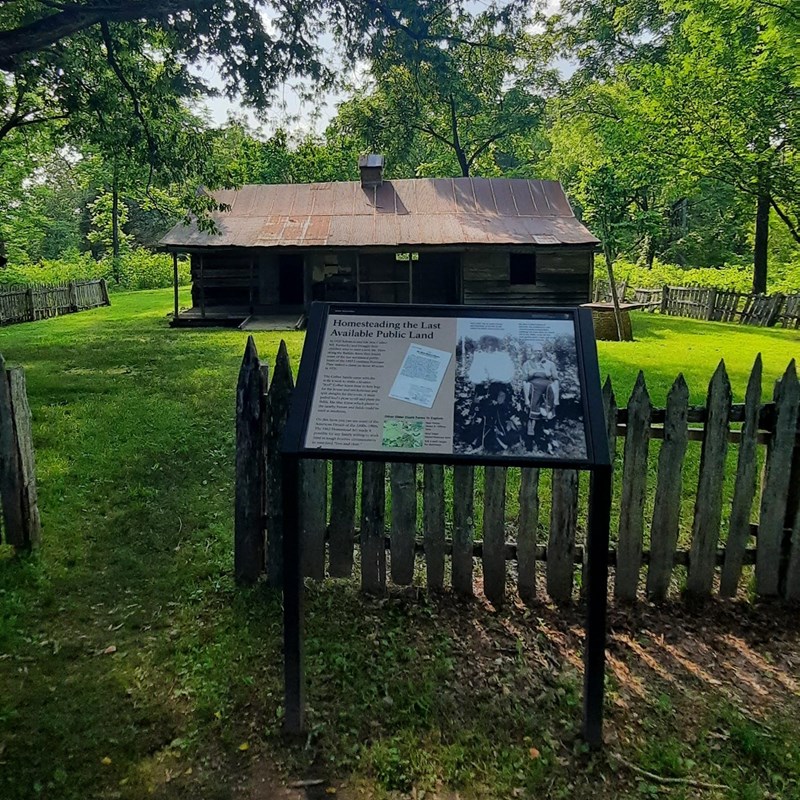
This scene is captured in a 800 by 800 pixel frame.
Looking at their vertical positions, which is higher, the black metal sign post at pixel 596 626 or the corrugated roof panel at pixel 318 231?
the corrugated roof panel at pixel 318 231

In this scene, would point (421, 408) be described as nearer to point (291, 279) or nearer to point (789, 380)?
point (789, 380)

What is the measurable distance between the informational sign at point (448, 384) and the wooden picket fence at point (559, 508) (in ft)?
2.84

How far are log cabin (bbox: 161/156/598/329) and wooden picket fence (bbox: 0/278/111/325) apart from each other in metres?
4.85

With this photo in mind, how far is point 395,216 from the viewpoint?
2116cm

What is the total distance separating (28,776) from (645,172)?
95.1 feet

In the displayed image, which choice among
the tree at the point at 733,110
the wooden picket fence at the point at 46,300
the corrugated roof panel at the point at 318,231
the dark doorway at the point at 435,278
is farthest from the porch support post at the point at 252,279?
the tree at the point at 733,110

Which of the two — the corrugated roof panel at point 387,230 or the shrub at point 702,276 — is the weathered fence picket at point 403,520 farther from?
the shrub at point 702,276

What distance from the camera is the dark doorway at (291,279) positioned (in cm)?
2150

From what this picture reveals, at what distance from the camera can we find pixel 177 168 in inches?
459

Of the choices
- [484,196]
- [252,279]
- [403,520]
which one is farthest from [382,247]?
[403,520]

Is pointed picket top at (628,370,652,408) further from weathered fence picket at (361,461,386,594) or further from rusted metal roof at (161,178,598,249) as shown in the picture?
rusted metal roof at (161,178,598,249)

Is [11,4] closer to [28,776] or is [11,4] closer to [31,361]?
[31,361]

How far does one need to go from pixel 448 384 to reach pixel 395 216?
19.3 m

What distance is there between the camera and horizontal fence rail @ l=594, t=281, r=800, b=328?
19.0 meters
